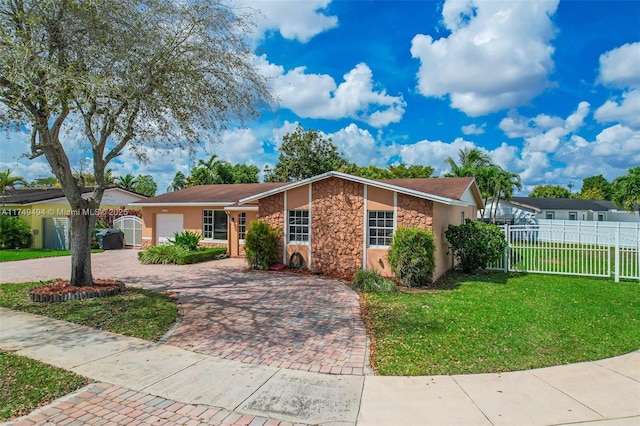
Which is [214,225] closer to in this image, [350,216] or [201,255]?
[201,255]

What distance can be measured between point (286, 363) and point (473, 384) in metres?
2.47

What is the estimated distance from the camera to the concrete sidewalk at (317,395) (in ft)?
12.9

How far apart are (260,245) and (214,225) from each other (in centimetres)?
654

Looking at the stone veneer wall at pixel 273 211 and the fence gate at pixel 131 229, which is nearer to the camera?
the stone veneer wall at pixel 273 211

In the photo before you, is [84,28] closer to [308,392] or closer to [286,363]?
[286,363]

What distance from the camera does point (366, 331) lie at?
689 centimetres

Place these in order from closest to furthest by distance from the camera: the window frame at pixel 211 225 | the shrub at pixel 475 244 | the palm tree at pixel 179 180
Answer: the shrub at pixel 475 244, the window frame at pixel 211 225, the palm tree at pixel 179 180

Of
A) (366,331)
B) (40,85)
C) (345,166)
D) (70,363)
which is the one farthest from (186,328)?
(345,166)

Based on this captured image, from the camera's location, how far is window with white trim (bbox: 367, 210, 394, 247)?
1237cm

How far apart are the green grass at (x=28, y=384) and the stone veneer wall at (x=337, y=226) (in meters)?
8.99

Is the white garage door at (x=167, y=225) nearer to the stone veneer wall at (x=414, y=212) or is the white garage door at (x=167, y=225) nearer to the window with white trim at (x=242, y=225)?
the window with white trim at (x=242, y=225)

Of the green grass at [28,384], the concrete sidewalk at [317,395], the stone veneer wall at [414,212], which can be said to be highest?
the stone veneer wall at [414,212]

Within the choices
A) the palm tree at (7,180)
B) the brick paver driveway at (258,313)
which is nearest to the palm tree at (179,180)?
the palm tree at (7,180)

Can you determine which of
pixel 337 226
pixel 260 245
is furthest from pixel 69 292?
pixel 337 226
